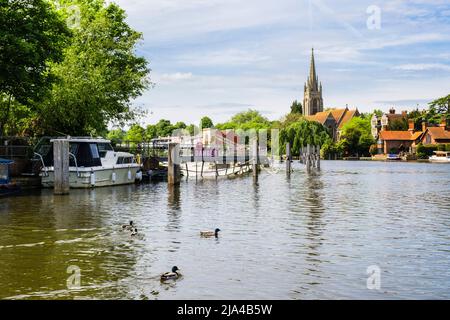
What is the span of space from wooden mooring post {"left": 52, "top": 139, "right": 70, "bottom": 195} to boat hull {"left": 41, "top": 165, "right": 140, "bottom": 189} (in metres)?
4.26

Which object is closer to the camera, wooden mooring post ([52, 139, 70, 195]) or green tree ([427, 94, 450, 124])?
wooden mooring post ([52, 139, 70, 195])

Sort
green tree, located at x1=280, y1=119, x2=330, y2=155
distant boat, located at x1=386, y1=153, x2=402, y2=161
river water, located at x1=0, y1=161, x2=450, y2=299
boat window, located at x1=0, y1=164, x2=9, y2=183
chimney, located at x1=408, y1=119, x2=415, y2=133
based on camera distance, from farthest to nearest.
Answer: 1. chimney, located at x1=408, y1=119, x2=415, y2=133
2. distant boat, located at x1=386, y1=153, x2=402, y2=161
3. green tree, located at x1=280, y1=119, x2=330, y2=155
4. boat window, located at x1=0, y1=164, x2=9, y2=183
5. river water, located at x1=0, y1=161, x2=450, y2=299

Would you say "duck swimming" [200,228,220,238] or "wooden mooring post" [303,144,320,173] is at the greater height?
"wooden mooring post" [303,144,320,173]

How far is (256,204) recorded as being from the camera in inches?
1411

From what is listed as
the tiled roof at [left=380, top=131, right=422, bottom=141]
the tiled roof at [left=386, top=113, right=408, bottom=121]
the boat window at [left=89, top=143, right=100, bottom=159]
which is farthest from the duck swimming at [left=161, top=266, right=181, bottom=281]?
the tiled roof at [left=386, top=113, right=408, bottom=121]

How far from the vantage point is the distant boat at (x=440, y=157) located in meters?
136

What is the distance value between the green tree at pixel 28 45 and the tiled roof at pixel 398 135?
136950 mm

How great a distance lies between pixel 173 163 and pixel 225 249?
3038 cm

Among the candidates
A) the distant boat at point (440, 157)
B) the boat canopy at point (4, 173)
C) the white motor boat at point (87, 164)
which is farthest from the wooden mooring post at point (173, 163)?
the distant boat at point (440, 157)

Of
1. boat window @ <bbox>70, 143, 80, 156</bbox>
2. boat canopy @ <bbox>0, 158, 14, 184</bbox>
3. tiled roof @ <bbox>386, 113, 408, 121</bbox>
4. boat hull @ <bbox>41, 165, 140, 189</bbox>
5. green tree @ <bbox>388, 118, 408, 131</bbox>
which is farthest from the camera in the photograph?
tiled roof @ <bbox>386, 113, 408, 121</bbox>

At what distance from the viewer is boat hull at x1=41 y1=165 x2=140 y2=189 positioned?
43000mm

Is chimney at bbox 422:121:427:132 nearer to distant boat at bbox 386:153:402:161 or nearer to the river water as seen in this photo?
distant boat at bbox 386:153:402:161

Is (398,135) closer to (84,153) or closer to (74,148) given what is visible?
(84,153)

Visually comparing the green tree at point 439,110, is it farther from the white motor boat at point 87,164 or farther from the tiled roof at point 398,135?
the white motor boat at point 87,164
